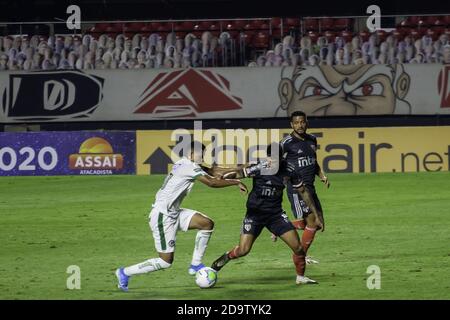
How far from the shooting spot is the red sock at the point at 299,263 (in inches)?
542

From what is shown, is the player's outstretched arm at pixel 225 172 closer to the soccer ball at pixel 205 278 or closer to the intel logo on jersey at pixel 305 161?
the soccer ball at pixel 205 278

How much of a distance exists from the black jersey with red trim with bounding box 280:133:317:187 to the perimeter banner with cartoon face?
58.6 feet

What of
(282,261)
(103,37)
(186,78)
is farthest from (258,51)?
(282,261)

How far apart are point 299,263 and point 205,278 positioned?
1.39 metres

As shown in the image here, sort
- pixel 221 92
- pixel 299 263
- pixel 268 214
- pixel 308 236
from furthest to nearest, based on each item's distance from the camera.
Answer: pixel 221 92 → pixel 308 236 → pixel 299 263 → pixel 268 214

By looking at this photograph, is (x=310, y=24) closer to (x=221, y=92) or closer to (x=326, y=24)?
(x=326, y=24)

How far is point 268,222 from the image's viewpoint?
44.4ft

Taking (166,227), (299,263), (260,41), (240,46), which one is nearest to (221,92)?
(240,46)

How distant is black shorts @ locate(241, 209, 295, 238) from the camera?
13484mm

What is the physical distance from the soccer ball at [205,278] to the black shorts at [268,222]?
0.75m

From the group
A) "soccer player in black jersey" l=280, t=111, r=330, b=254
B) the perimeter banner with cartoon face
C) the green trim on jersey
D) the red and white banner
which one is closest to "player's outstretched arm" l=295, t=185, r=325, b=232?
"soccer player in black jersey" l=280, t=111, r=330, b=254

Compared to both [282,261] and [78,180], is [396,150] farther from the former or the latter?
[282,261]

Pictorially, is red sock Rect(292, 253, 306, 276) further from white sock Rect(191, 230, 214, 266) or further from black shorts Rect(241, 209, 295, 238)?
white sock Rect(191, 230, 214, 266)

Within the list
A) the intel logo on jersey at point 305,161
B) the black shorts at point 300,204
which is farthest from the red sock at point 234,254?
the intel logo on jersey at point 305,161
